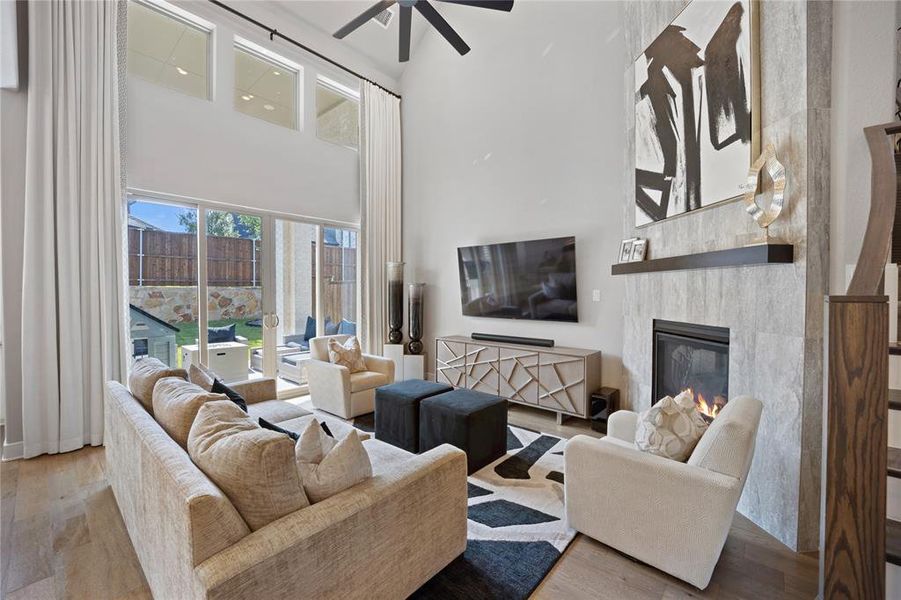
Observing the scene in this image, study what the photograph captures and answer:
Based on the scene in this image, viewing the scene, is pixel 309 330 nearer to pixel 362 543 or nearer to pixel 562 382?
pixel 562 382

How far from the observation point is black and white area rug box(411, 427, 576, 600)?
5.78 ft

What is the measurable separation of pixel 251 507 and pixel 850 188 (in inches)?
113

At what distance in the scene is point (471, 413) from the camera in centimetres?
279

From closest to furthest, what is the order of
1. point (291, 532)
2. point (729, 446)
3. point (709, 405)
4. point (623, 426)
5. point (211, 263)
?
point (291, 532) < point (729, 446) < point (623, 426) < point (709, 405) < point (211, 263)

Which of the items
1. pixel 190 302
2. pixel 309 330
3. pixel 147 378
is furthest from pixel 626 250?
pixel 190 302

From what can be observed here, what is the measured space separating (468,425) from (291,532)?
1.69 meters

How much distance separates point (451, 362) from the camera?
4.86 metres

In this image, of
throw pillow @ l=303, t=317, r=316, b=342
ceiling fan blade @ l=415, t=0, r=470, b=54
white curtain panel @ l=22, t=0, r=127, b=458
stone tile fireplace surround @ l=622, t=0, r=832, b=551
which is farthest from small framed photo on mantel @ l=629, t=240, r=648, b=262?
white curtain panel @ l=22, t=0, r=127, b=458

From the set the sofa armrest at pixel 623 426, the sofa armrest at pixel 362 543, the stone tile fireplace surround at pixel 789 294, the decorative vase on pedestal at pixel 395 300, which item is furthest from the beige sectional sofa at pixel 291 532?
the decorative vase on pedestal at pixel 395 300

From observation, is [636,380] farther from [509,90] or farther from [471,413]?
[509,90]

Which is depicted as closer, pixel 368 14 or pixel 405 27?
pixel 368 14

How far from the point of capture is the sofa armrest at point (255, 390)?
10.4 feet

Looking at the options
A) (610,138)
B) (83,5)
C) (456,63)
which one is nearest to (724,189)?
(610,138)

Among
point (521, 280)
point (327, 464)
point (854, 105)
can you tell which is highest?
point (854, 105)
